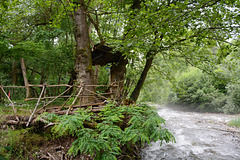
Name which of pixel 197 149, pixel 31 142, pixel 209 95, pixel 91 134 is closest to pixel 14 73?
pixel 31 142

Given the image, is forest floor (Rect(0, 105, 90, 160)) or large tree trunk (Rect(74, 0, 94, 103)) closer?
forest floor (Rect(0, 105, 90, 160))

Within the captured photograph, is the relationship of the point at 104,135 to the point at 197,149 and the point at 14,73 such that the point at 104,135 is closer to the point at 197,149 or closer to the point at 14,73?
the point at 197,149

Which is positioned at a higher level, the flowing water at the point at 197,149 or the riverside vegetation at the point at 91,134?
the riverside vegetation at the point at 91,134

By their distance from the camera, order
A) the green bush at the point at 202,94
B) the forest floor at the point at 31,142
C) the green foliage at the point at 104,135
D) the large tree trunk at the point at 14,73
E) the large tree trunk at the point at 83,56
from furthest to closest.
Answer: the green bush at the point at 202,94 < the large tree trunk at the point at 14,73 < the large tree trunk at the point at 83,56 < the forest floor at the point at 31,142 < the green foliage at the point at 104,135

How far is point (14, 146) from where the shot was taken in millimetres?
2957

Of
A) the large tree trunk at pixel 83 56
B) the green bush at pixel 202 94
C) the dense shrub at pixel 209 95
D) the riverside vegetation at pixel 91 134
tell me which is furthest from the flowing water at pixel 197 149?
the green bush at pixel 202 94

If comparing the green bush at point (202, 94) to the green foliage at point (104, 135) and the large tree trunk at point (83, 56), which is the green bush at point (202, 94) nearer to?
the large tree trunk at point (83, 56)

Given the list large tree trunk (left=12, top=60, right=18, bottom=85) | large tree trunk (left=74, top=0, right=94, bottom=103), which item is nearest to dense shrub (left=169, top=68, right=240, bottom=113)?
large tree trunk (left=74, top=0, right=94, bottom=103)

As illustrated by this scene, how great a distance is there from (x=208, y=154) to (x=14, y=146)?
623 cm

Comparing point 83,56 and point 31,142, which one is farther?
point 83,56

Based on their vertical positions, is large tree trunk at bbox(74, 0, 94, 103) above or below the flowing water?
above

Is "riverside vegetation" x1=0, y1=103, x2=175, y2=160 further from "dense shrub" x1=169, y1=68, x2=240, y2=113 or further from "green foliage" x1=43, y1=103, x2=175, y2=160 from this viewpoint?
"dense shrub" x1=169, y1=68, x2=240, y2=113

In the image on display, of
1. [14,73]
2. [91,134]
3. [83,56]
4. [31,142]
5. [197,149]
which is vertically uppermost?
[83,56]

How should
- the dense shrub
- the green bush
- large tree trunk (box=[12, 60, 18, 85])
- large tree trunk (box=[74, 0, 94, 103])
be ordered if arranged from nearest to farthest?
large tree trunk (box=[74, 0, 94, 103]) < large tree trunk (box=[12, 60, 18, 85]) < the dense shrub < the green bush
